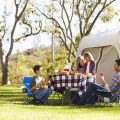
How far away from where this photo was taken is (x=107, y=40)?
571 inches

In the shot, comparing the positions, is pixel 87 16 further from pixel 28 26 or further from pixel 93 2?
pixel 28 26

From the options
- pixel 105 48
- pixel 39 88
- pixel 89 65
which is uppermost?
pixel 105 48

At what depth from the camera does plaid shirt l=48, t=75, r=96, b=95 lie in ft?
36.8

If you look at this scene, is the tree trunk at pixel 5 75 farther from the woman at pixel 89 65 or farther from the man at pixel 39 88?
the man at pixel 39 88

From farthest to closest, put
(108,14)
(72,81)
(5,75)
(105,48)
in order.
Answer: (108,14) → (5,75) → (105,48) → (72,81)

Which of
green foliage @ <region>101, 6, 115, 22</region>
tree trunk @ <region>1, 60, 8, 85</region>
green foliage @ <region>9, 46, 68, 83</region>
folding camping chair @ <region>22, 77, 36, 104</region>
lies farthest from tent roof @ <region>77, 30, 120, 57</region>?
green foliage @ <region>101, 6, 115, 22</region>

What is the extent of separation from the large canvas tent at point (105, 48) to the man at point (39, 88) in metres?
3.38

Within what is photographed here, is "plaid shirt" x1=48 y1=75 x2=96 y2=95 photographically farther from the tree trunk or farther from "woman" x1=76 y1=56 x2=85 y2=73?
the tree trunk

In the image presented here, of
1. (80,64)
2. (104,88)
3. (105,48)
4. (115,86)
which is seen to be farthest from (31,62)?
(115,86)

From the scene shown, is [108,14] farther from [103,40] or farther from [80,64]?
[80,64]

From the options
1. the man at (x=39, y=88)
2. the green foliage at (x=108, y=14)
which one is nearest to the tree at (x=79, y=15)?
the green foliage at (x=108, y=14)

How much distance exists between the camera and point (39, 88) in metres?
11.4

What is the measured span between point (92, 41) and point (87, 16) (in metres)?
13.5

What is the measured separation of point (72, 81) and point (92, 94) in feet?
1.83
